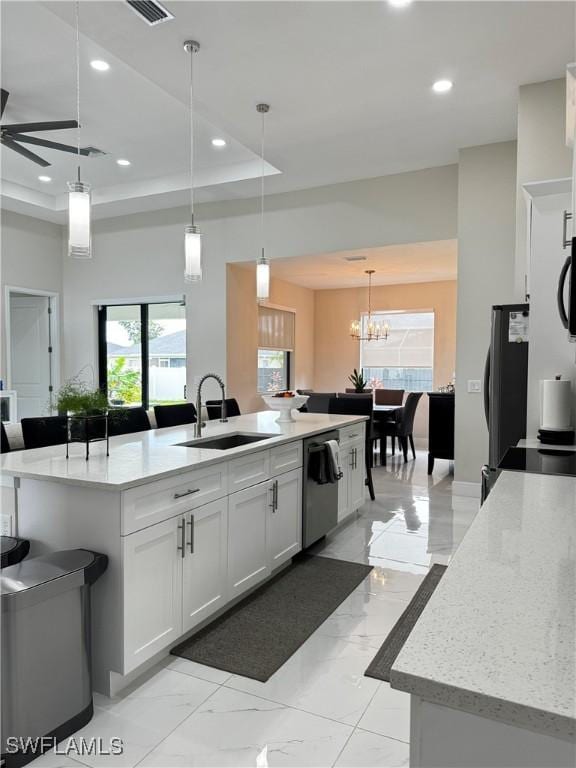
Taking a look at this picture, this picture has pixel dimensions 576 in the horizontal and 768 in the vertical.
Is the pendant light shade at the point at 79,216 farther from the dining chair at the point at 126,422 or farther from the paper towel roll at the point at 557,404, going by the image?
the paper towel roll at the point at 557,404

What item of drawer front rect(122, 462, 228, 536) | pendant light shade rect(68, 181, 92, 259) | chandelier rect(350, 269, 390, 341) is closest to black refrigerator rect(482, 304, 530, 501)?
drawer front rect(122, 462, 228, 536)

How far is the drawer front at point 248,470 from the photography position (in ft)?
8.63

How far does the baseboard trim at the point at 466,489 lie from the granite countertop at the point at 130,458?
84.5 inches

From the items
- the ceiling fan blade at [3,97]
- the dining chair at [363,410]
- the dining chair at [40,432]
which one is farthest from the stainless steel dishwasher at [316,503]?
the ceiling fan blade at [3,97]

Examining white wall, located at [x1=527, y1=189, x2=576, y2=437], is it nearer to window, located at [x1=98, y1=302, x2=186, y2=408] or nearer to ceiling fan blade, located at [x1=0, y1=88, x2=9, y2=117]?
ceiling fan blade, located at [x1=0, y1=88, x2=9, y2=117]

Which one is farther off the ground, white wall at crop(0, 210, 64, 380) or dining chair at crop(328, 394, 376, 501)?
white wall at crop(0, 210, 64, 380)

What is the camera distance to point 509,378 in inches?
109

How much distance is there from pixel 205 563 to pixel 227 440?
1210 mm

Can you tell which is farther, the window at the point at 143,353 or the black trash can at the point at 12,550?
the window at the point at 143,353

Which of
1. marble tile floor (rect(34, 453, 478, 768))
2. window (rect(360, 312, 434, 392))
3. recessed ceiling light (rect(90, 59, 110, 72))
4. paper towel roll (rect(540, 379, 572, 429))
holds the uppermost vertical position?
recessed ceiling light (rect(90, 59, 110, 72))

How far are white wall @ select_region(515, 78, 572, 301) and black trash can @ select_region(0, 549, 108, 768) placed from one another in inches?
134

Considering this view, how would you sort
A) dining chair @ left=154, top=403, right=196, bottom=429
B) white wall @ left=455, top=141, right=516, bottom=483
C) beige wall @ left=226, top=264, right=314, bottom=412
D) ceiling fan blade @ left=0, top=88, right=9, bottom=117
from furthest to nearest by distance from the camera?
beige wall @ left=226, top=264, right=314, bottom=412
white wall @ left=455, top=141, right=516, bottom=483
dining chair @ left=154, top=403, right=196, bottom=429
ceiling fan blade @ left=0, top=88, right=9, bottom=117

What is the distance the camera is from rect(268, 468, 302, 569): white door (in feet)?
9.90

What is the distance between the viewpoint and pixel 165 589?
2.16 m
